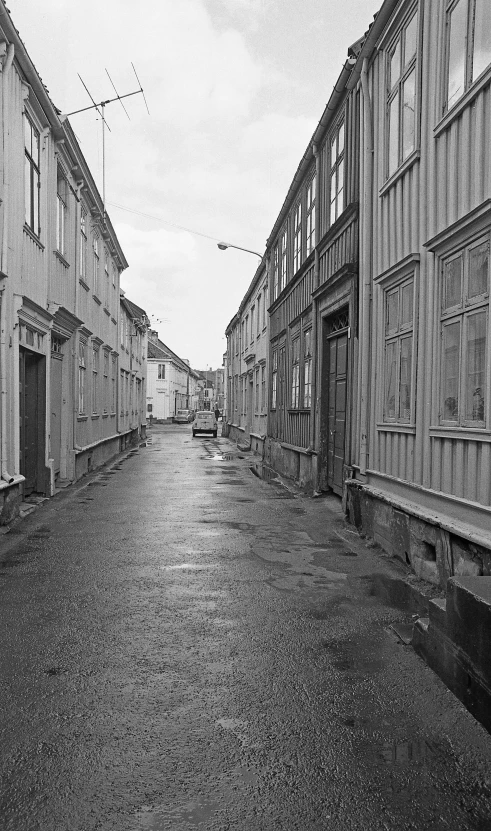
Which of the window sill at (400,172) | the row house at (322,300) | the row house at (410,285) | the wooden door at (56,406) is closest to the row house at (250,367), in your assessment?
the row house at (322,300)

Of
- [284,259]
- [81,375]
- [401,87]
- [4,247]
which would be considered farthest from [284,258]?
[4,247]

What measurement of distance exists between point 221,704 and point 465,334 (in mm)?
3677

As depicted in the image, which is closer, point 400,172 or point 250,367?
point 400,172

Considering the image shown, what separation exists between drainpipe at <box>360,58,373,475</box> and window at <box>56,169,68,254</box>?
258 inches

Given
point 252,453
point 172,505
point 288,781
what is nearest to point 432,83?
point 288,781

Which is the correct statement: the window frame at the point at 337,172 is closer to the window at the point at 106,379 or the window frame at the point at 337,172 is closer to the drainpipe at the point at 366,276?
the drainpipe at the point at 366,276

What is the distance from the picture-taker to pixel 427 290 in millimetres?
6469

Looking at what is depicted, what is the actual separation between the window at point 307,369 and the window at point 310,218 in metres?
1.72

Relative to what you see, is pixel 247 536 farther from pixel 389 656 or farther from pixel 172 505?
pixel 389 656

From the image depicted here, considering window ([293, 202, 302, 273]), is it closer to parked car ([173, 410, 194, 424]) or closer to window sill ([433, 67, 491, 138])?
window sill ([433, 67, 491, 138])

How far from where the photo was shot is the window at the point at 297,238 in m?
14.5

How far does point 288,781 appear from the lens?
9.17 feet

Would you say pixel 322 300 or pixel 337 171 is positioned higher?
pixel 337 171

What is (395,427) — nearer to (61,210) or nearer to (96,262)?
(61,210)
